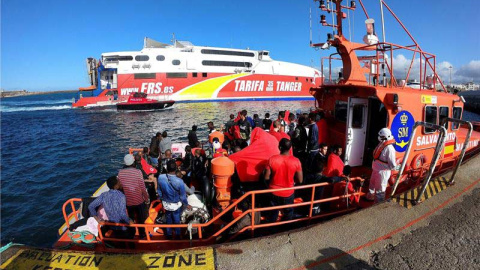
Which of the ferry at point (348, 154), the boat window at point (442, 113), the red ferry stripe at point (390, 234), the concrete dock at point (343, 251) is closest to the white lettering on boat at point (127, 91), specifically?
the ferry at point (348, 154)

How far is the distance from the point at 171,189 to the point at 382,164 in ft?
13.9

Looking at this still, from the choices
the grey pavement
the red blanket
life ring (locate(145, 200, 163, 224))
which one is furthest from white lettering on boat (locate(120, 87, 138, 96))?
the grey pavement

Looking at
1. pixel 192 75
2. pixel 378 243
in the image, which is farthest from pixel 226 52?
pixel 378 243

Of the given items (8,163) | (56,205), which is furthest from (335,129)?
(8,163)

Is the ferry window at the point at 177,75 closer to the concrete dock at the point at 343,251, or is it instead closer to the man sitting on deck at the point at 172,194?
the man sitting on deck at the point at 172,194

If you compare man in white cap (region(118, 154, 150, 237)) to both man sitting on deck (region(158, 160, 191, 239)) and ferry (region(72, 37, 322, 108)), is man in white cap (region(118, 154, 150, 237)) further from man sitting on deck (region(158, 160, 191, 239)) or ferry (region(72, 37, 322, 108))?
ferry (region(72, 37, 322, 108))

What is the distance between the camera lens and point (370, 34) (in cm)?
721

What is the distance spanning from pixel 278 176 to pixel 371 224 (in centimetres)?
183

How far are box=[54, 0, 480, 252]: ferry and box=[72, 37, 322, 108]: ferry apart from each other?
132ft

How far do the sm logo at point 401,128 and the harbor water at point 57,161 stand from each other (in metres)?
10.7

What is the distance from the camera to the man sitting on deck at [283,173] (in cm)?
438

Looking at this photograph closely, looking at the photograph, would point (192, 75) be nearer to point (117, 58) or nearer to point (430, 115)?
point (117, 58)

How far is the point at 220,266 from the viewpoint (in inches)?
146

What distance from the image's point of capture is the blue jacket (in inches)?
181
